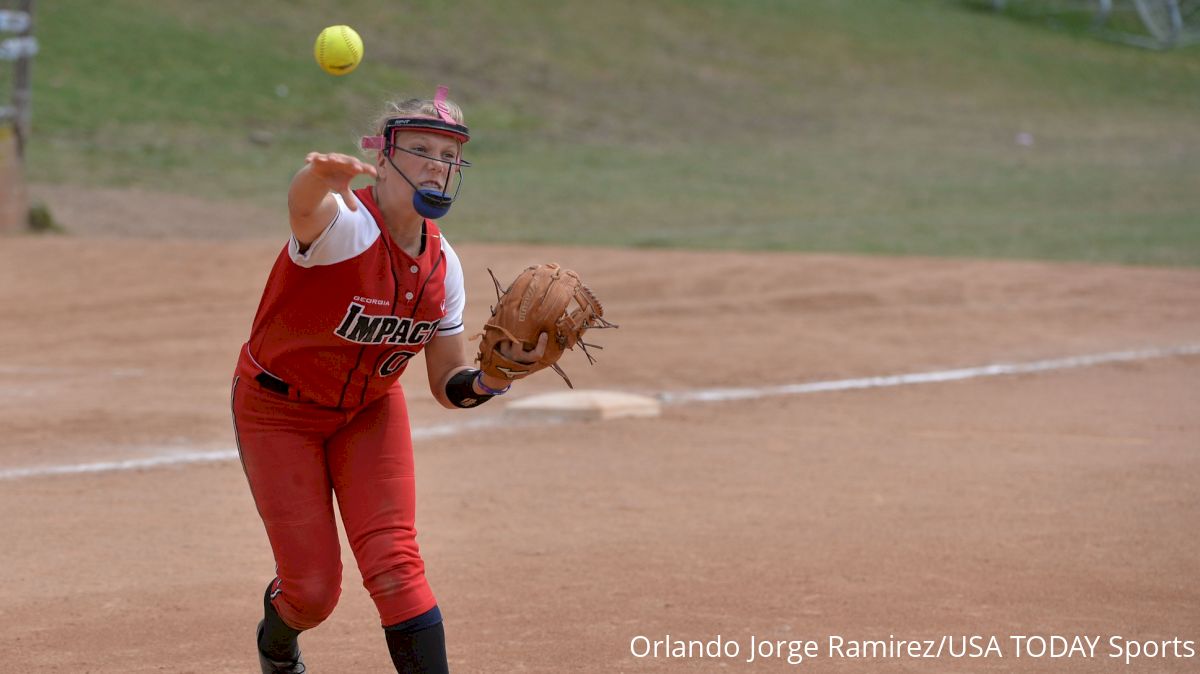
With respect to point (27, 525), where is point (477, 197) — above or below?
below

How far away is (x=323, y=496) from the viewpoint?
4012 millimetres

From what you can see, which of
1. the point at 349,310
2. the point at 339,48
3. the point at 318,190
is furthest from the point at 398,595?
the point at 339,48

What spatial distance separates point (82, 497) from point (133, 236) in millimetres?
9885

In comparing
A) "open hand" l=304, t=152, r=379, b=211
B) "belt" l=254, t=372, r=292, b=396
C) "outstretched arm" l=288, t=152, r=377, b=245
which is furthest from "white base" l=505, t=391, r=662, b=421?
"open hand" l=304, t=152, r=379, b=211

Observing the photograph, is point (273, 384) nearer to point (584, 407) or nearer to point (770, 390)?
point (584, 407)

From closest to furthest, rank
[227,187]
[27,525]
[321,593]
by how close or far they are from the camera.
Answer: [321,593] → [27,525] → [227,187]

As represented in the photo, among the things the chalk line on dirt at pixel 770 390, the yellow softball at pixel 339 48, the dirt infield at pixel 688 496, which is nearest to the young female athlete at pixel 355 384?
the yellow softball at pixel 339 48

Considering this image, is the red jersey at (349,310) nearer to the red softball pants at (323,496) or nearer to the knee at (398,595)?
the red softball pants at (323,496)

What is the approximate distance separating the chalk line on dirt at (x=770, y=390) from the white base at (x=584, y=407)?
185 millimetres

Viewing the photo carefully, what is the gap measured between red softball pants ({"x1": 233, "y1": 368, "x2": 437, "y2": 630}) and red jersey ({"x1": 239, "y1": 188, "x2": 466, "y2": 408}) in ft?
0.31

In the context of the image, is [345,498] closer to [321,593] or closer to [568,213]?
[321,593]

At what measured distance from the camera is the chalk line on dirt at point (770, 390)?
742 cm

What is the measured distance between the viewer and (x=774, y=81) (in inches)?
1414

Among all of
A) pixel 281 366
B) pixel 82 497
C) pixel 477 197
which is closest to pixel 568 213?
pixel 477 197
